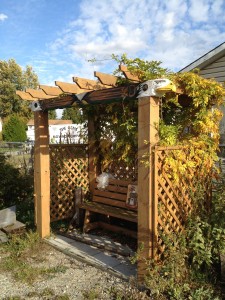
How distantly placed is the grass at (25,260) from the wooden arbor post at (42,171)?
9.4 inches

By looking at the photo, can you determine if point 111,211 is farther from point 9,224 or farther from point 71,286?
point 9,224

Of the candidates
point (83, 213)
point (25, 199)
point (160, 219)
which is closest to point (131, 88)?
point (160, 219)

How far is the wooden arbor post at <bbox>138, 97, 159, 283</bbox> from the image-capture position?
10.9ft

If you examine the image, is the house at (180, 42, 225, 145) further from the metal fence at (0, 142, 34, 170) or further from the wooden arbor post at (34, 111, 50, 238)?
the metal fence at (0, 142, 34, 170)

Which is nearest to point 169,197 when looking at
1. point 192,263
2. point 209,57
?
point 192,263

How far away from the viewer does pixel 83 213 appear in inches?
219

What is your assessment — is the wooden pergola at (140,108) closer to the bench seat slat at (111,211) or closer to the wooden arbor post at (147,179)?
the wooden arbor post at (147,179)

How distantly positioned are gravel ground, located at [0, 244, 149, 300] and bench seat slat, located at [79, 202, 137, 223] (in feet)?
2.96

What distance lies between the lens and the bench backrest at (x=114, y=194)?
503 cm

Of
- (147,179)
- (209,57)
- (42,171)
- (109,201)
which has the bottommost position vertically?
(109,201)

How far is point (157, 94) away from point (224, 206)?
1548mm

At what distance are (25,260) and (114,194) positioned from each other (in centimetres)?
177

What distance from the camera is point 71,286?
3496 millimetres

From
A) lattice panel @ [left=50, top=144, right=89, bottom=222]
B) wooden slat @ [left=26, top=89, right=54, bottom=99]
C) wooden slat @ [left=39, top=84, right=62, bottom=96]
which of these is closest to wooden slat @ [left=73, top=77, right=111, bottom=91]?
wooden slat @ [left=39, top=84, right=62, bottom=96]
